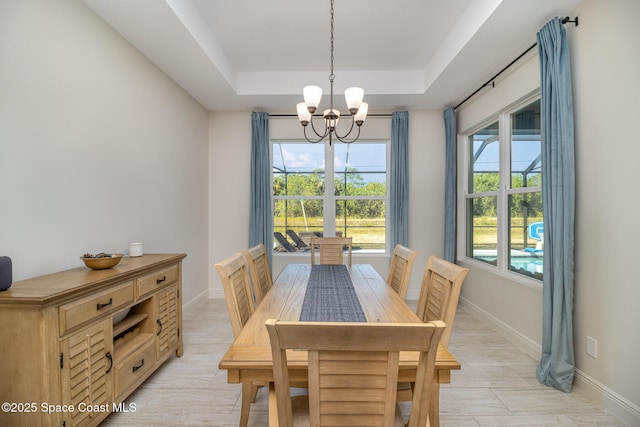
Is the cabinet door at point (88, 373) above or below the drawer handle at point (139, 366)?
above

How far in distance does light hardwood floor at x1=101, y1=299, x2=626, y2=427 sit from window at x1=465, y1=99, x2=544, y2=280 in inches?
36.9

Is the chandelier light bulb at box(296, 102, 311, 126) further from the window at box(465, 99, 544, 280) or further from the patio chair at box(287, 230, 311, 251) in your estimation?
the patio chair at box(287, 230, 311, 251)

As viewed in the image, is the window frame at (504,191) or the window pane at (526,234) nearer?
the window pane at (526,234)

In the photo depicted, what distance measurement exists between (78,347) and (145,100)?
2.21 m

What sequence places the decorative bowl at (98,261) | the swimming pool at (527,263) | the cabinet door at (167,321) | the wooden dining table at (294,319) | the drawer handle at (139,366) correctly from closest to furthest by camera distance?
the wooden dining table at (294,319) → the decorative bowl at (98,261) → the drawer handle at (139,366) → the cabinet door at (167,321) → the swimming pool at (527,263)

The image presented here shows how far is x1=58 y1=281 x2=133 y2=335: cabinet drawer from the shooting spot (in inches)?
58.1

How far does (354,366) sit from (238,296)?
98cm

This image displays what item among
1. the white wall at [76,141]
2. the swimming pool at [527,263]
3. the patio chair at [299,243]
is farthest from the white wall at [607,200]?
the white wall at [76,141]

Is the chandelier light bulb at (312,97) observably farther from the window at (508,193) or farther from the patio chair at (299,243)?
the patio chair at (299,243)

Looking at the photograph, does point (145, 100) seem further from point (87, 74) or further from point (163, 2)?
point (163, 2)

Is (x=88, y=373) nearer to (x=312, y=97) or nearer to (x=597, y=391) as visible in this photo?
(x=312, y=97)

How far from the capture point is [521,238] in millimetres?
2967

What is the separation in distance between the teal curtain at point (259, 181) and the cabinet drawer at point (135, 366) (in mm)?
2159

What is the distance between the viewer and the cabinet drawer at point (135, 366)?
1.85 metres
